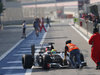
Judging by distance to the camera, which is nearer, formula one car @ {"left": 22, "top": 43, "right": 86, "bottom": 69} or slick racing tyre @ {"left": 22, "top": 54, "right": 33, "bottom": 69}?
formula one car @ {"left": 22, "top": 43, "right": 86, "bottom": 69}

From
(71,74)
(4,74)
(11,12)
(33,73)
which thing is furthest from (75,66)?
(11,12)

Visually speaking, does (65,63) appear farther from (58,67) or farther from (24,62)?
(24,62)

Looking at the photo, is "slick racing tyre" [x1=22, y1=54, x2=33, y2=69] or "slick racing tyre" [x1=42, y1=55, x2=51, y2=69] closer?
"slick racing tyre" [x1=42, y1=55, x2=51, y2=69]

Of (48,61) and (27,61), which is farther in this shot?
(27,61)

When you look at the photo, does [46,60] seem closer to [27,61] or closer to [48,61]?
[48,61]

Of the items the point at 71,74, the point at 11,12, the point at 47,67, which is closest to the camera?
the point at 71,74

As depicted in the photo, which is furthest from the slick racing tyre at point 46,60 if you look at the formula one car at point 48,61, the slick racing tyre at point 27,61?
the slick racing tyre at point 27,61

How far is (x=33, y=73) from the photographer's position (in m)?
13.2

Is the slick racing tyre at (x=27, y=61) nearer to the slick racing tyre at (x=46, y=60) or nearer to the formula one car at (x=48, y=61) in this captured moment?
the formula one car at (x=48, y=61)

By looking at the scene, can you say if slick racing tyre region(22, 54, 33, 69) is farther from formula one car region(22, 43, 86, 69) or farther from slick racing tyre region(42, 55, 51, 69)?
slick racing tyre region(42, 55, 51, 69)

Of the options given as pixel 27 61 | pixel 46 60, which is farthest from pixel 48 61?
pixel 27 61

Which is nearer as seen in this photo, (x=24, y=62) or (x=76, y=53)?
(x=76, y=53)

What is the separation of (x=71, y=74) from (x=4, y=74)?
2473mm

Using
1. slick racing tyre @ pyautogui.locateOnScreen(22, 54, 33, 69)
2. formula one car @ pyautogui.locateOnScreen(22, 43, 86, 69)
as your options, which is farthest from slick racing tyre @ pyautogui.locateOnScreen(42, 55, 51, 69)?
slick racing tyre @ pyautogui.locateOnScreen(22, 54, 33, 69)
